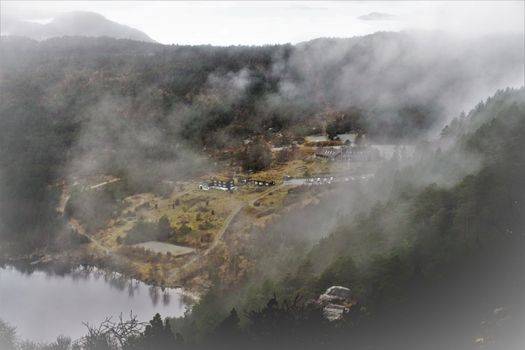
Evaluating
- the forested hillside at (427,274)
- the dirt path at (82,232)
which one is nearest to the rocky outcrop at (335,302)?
the forested hillside at (427,274)

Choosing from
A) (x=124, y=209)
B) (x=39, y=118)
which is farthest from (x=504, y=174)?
(x=39, y=118)

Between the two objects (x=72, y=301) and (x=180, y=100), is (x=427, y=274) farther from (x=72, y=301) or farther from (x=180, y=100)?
(x=180, y=100)

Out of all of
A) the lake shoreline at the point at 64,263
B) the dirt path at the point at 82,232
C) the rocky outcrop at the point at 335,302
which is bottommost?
the lake shoreline at the point at 64,263

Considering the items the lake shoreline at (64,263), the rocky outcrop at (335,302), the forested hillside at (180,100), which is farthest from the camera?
the forested hillside at (180,100)

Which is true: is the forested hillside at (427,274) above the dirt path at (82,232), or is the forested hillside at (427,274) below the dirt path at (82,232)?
above

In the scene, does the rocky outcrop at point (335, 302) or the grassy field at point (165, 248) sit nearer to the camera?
the rocky outcrop at point (335, 302)

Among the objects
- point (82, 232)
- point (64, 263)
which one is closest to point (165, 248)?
point (64, 263)

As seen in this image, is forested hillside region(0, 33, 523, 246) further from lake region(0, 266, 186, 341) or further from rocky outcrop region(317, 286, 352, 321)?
rocky outcrop region(317, 286, 352, 321)

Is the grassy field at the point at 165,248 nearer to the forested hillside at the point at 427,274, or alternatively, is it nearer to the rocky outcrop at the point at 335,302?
the forested hillside at the point at 427,274

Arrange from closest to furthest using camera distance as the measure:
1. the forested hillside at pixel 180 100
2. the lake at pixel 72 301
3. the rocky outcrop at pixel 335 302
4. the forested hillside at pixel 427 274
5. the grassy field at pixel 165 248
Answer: the forested hillside at pixel 427 274 < the rocky outcrop at pixel 335 302 < the lake at pixel 72 301 < the grassy field at pixel 165 248 < the forested hillside at pixel 180 100
